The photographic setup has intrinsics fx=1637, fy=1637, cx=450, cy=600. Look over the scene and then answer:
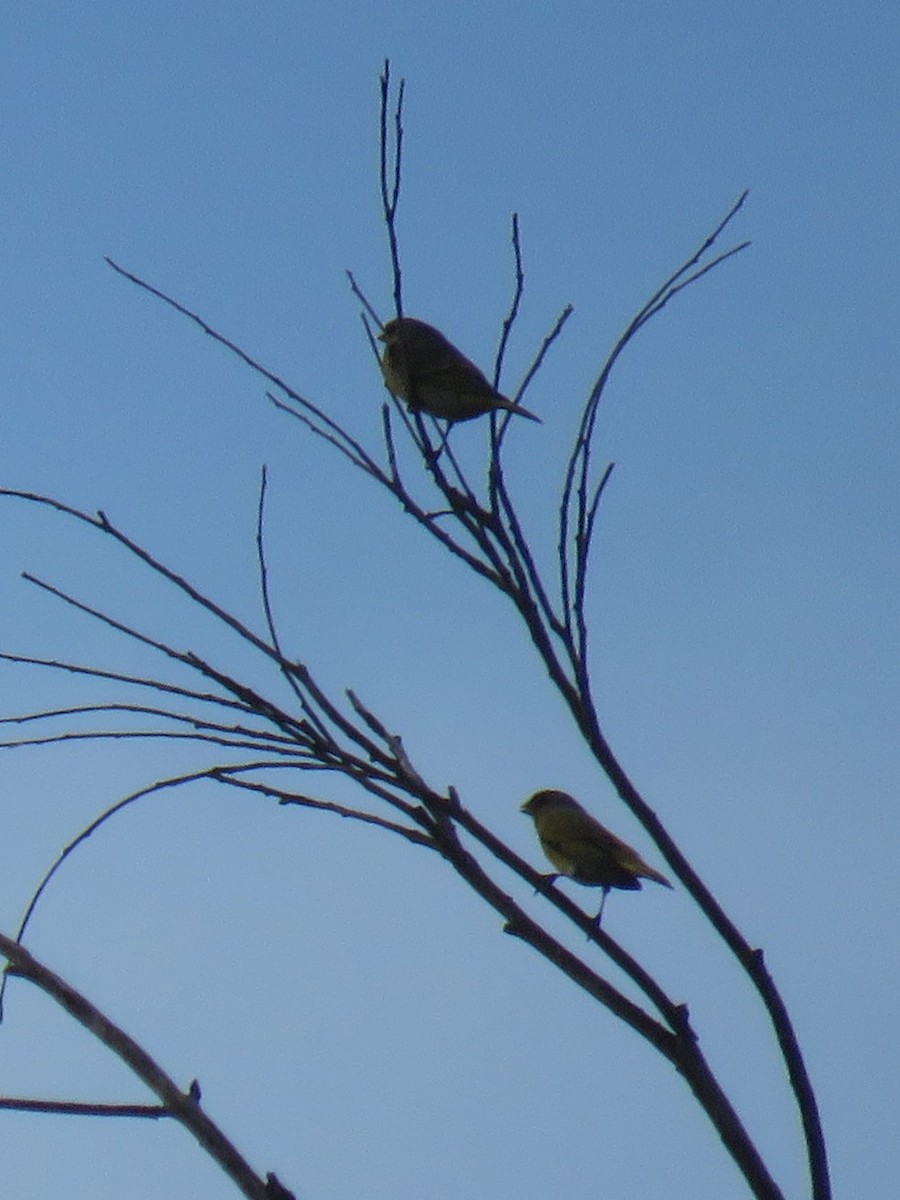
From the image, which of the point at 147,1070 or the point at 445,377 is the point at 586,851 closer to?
the point at 445,377

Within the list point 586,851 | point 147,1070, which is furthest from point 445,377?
point 147,1070

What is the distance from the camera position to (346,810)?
7.25 ft

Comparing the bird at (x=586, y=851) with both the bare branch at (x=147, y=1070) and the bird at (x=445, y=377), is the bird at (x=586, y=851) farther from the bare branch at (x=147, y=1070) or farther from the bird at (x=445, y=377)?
the bare branch at (x=147, y=1070)

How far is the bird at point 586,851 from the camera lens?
6285mm

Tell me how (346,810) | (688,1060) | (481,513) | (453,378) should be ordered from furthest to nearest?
1. (453,378)
2. (481,513)
3. (346,810)
4. (688,1060)

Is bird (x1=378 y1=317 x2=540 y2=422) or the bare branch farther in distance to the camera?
bird (x1=378 y1=317 x2=540 y2=422)

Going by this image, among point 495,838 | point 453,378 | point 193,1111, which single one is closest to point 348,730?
point 495,838

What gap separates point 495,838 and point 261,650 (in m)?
0.50

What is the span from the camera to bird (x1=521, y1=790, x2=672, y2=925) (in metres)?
6.29

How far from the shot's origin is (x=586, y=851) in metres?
6.50

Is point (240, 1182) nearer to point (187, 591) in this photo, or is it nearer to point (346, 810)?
point (346, 810)

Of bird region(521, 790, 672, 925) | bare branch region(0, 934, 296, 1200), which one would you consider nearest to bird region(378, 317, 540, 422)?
bird region(521, 790, 672, 925)

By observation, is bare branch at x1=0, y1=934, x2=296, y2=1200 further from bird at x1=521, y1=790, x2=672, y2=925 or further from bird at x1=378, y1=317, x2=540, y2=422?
bird at x1=521, y1=790, x2=672, y2=925

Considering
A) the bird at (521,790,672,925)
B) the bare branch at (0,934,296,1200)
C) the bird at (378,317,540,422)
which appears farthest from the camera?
the bird at (521,790,672,925)
